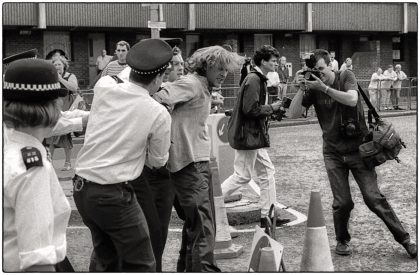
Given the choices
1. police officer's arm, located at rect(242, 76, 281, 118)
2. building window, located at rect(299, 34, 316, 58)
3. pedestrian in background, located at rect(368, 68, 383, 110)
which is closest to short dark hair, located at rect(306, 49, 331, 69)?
police officer's arm, located at rect(242, 76, 281, 118)

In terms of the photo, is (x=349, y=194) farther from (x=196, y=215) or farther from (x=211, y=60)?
(x=211, y=60)

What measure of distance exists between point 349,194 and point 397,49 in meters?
31.7

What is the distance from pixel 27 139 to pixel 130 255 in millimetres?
1370

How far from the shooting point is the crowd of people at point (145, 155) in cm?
286

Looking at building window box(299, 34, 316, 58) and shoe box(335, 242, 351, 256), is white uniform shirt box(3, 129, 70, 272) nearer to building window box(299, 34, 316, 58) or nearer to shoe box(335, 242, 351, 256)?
shoe box(335, 242, 351, 256)

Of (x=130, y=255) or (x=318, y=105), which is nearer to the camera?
(x=130, y=255)

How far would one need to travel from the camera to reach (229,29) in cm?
2872

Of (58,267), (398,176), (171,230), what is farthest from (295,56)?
(58,267)

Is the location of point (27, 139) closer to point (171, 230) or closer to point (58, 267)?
point (58, 267)

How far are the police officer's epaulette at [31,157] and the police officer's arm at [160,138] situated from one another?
A: 1381mm

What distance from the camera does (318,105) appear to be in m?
6.60

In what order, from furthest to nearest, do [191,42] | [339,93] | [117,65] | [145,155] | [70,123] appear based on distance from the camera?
[191,42]
[117,65]
[339,93]
[70,123]
[145,155]

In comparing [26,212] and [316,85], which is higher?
[316,85]

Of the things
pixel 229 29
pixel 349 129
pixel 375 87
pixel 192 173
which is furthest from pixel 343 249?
pixel 229 29
